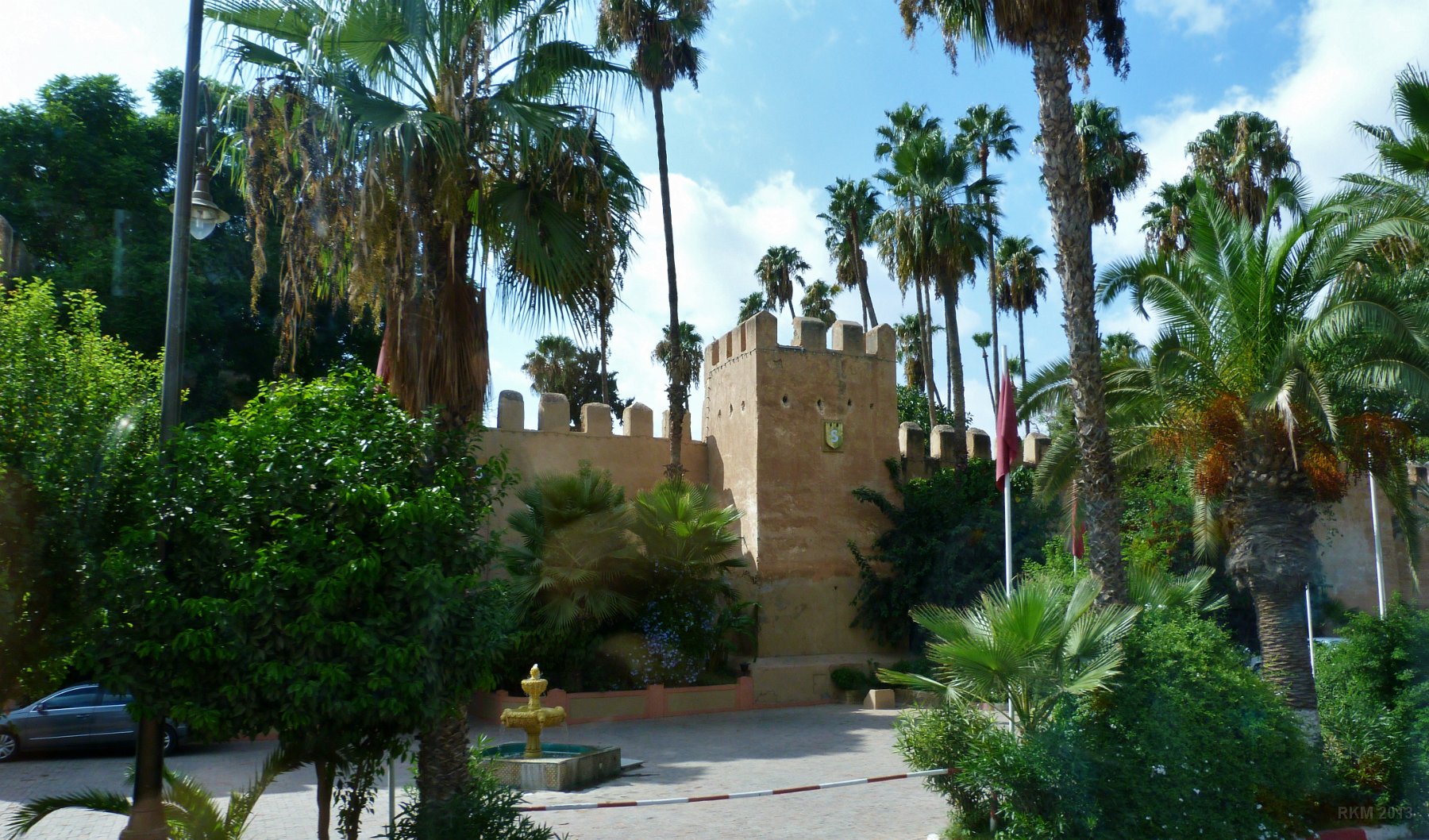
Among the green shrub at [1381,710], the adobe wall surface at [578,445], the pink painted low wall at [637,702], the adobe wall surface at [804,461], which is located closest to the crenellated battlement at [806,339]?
the adobe wall surface at [804,461]

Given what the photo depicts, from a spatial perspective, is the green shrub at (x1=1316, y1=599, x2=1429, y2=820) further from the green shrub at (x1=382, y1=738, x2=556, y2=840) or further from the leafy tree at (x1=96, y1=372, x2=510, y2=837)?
the leafy tree at (x1=96, y1=372, x2=510, y2=837)

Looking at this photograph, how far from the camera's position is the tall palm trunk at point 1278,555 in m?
10.6

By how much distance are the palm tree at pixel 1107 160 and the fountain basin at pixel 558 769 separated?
67.4ft

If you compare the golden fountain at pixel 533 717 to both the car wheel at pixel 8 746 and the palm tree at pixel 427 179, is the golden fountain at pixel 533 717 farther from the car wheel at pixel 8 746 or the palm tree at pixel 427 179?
the car wheel at pixel 8 746

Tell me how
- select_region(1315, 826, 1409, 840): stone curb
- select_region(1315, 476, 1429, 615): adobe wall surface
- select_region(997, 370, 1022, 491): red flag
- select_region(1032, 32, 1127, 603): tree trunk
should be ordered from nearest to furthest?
select_region(1315, 826, 1409, 840): stone curb < select_region(1032, 32, 1127, 603): tree trunk < select_region(997, 370, 1022, 491): red flag < select_region(1315, 476, 1429, 615): adobe wall surface

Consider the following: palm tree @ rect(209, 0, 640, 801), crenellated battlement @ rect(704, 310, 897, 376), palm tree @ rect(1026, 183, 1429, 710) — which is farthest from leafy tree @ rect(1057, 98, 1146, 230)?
palm tree @ rect(209, 0, 640, 801)

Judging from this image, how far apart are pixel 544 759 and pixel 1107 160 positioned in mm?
21959

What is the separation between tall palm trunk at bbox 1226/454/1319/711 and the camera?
10.6 metres

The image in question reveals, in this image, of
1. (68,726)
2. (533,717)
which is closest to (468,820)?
(533,717)

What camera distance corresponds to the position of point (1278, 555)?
35.1 feet

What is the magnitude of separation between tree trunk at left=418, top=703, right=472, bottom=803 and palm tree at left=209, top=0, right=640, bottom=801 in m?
0.01

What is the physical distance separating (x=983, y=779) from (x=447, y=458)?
4800 millimetres

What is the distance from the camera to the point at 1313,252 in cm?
1102

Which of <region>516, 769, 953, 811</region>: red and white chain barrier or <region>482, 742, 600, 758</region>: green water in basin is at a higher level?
<region>482, 742, 600, 758</region>: green water in basin
